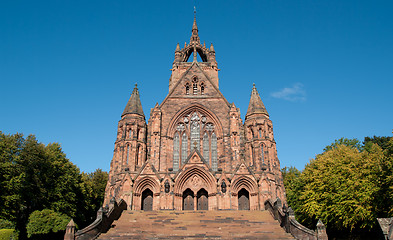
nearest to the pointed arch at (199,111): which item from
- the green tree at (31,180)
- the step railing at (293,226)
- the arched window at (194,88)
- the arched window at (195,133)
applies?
the arched window at (195,133)

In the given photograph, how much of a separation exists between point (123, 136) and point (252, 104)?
13712 mm

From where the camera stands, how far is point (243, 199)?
98.5 feet

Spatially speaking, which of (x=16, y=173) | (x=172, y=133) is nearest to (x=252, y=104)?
(x=172, y=133)

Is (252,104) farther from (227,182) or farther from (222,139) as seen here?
(227,182)

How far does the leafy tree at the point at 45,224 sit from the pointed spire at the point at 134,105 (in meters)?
11.8

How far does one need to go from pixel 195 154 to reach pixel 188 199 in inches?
168

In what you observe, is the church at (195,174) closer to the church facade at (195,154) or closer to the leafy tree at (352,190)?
the church facade at (195,154)

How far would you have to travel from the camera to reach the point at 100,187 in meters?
50.1

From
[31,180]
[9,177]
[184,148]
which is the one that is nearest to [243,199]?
[184,148]

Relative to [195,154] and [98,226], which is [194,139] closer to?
[195,154]

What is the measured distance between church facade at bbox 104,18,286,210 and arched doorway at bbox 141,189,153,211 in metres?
0.09

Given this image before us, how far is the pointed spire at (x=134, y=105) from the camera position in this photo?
109 feet

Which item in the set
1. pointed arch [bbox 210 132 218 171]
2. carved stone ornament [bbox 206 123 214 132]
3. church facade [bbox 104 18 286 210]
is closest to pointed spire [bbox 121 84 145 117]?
church facade [bbox 104 18 286 210]

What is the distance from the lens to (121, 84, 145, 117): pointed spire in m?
33.1
